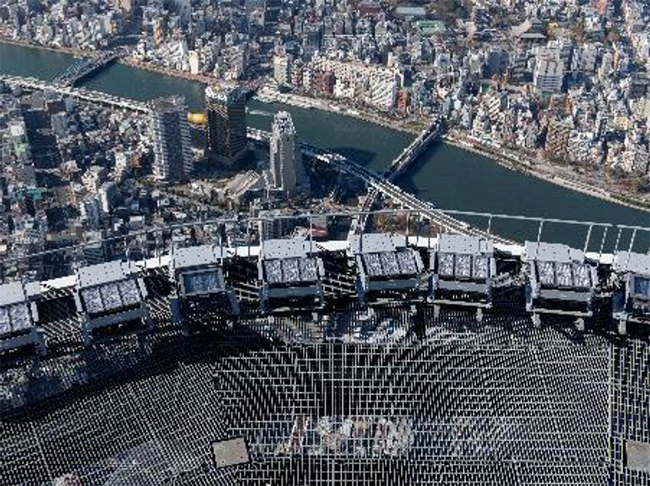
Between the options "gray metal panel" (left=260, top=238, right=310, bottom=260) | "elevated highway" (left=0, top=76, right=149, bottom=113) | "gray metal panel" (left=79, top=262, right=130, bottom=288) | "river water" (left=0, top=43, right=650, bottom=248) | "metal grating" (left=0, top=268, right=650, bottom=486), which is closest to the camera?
"metal grating" (left=0, top=268, right=650, bottom=486)

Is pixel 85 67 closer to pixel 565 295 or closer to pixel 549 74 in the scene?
pixel 549 74

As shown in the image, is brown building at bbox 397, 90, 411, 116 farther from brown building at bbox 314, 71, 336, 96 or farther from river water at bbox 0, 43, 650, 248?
brown building at bbox 314, 71, 336, 96

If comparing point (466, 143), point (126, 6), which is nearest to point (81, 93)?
point (126, 6)

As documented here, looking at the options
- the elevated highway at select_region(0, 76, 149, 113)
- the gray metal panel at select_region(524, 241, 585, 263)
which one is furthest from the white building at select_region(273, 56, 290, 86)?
the gray metal panel at select_region(524, 241, 585, 263)

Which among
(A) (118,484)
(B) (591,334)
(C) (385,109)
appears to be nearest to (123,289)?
(A) (118,484)

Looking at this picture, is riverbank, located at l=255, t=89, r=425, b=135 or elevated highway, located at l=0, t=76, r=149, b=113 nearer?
riverbank, located at l=255, t=89, r=425, b=135

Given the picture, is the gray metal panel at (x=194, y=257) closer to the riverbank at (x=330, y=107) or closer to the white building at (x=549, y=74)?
the riverbank at (x=330, y=107)

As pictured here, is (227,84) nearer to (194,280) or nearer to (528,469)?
(194,280)

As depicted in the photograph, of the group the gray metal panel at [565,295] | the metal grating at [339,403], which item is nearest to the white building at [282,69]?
the metal grating at [339,403]
